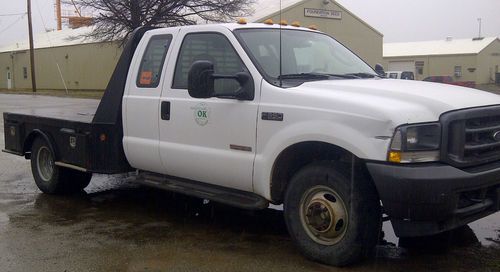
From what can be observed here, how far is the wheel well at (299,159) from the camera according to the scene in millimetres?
4531

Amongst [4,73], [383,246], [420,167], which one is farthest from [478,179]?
[4,73]

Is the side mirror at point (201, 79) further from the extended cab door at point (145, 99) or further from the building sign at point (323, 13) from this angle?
the building sign at point (323, 13)

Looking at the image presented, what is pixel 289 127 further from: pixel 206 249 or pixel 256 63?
pixel 206 249

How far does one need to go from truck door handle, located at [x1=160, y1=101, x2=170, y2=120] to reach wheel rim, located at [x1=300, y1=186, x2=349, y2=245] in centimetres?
176

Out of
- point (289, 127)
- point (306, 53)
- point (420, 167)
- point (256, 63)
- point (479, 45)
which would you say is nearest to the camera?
point (420, 167)

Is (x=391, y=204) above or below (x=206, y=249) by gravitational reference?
above

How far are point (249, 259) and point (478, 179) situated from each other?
6.45ft

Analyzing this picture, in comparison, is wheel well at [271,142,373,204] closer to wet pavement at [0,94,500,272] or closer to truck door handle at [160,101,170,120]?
wet pavement at [0,94,500,272]

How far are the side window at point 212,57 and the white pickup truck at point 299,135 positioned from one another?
14 millimetres

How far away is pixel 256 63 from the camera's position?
5102 millimetres

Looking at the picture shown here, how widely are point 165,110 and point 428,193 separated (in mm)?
2790

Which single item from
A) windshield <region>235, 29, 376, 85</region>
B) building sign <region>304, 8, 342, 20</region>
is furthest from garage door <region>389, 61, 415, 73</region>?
windshield <region>235, 29, 376, 85</region>

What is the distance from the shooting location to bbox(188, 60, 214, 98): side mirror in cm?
495


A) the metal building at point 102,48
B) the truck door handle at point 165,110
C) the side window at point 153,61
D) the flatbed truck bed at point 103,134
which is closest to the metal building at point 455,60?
the metal building at point 102,48
